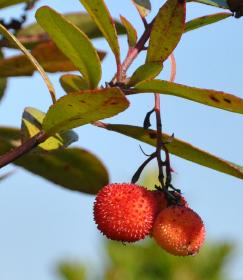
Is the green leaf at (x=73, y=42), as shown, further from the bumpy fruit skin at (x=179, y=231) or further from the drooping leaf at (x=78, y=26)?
the drooping leaf at (x=78, y=26)

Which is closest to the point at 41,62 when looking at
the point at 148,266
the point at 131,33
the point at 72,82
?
the point at 72,82

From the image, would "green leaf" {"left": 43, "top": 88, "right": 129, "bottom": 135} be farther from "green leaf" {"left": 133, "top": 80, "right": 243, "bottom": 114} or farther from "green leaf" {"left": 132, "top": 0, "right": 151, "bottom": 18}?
"green leaf" {"left": 132, "top": 0, "right": 151, "bottom": 18}

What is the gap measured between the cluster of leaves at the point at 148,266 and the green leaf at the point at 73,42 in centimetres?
353

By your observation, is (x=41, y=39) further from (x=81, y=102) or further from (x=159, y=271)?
(x=159, y=271)

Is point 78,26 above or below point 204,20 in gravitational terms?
below

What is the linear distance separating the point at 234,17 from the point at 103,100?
0.41 metres

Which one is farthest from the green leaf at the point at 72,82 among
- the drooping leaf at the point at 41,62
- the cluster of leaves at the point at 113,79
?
the drooping leaf at the point at 41,62

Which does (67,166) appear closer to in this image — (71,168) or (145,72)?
(71,168)

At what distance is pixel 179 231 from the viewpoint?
1483 millimetres

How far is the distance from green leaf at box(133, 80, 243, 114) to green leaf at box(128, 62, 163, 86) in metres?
0.03

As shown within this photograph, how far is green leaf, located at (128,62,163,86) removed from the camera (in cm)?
139

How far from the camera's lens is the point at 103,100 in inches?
49.3

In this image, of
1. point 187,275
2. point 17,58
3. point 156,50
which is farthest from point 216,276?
point 156,50

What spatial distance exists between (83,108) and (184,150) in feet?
0.85
